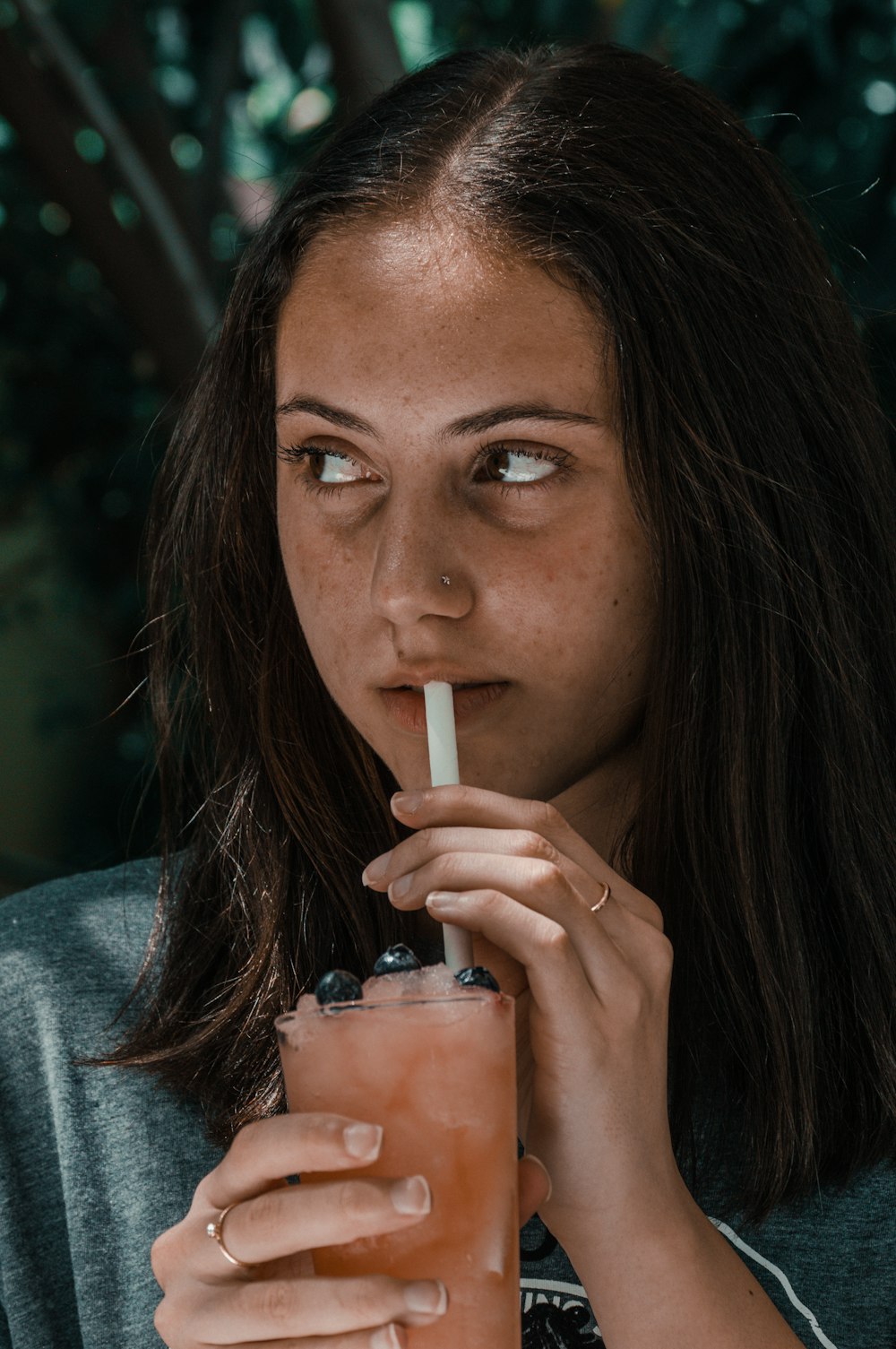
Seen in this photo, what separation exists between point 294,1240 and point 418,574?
25.2 inches

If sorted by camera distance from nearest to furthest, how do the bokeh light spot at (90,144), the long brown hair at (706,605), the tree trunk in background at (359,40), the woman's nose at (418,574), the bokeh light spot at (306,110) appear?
the woman's nose at (418,574), the long brown hair at (706,605), the tree trunk in background at (359,40), the bokeh light spot at (90,144), the bokeh light spot at (306,110)

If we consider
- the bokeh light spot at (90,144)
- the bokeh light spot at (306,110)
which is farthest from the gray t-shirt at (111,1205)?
the bokeh light spot at (306,110)

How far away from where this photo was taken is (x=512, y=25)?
3326 millimetres

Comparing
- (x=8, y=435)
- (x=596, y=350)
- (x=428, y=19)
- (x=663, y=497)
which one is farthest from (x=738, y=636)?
(x=8, y=435)

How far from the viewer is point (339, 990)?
0.98 meters

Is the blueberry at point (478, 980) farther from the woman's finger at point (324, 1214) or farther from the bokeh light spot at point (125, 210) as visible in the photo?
the bokeh light spot at point (125, 210)

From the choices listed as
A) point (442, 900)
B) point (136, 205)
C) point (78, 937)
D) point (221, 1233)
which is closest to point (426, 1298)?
point (221, 1233)

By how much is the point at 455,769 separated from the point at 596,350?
1.61ft

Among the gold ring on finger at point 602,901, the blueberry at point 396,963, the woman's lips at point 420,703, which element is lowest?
the blueberry at point 396,963

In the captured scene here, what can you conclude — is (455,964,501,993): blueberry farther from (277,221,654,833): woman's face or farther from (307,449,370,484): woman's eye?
(307,449,370,484): woman's eye

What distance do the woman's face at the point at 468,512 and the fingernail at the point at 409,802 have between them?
9.9 inches

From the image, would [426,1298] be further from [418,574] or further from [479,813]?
[418,574]

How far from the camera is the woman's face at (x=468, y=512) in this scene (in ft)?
4.73

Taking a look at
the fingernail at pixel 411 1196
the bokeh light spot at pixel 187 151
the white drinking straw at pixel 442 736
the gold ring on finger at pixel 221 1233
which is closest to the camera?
the fingernail at pixel 411 1196
